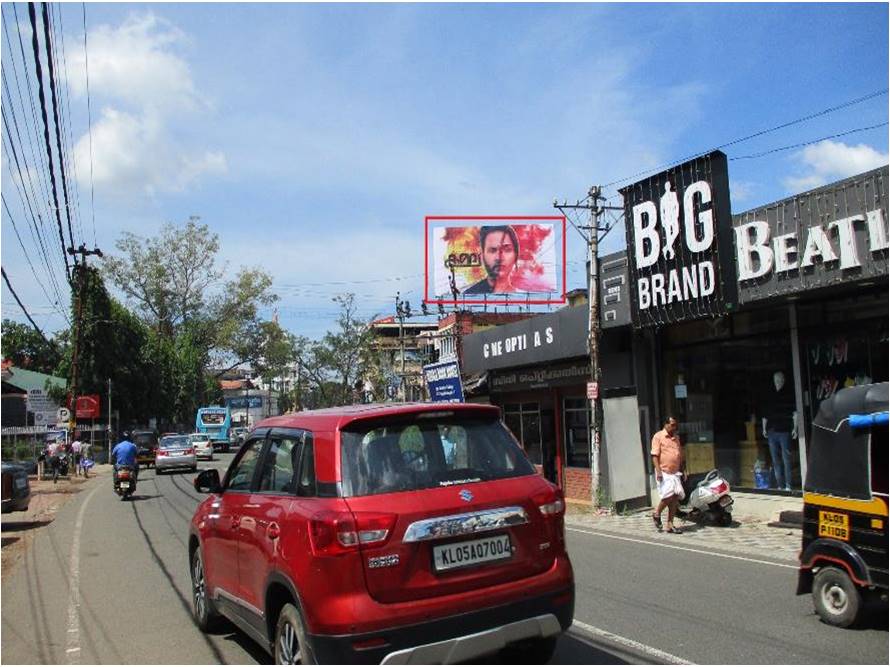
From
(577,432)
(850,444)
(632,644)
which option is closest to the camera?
(632,644)

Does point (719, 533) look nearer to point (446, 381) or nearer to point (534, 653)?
point (534, 653)

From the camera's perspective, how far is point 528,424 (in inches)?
849

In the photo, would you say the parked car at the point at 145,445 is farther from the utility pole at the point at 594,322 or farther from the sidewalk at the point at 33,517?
the utility pole at the point at 594,322

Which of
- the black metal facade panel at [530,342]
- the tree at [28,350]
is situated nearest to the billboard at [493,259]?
the black metal facade panel at [530,342]

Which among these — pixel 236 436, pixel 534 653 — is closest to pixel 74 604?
pixel 534 653

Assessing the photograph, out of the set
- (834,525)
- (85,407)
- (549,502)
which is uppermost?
(85,407)

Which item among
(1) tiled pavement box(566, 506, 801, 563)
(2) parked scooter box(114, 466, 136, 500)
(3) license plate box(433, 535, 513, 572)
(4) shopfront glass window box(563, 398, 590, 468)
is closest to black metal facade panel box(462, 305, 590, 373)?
(4) shopfront glass window box(563, 398, 590, 468)

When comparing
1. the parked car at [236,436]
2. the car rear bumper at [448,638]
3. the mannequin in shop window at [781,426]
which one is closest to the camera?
the car rear bumper at [448,638]

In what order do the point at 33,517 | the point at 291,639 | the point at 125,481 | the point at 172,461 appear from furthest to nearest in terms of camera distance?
the point at 172,461
the point at 125,481
the point at 33,517
the point at 291,639

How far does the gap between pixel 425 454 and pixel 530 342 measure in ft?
52.1

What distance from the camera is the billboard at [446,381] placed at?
22.2 meters

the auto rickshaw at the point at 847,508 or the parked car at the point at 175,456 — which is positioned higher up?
the auto rickshaw at the point at 847,508

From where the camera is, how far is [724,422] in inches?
615

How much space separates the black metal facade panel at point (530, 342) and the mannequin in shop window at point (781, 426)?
4.31m
